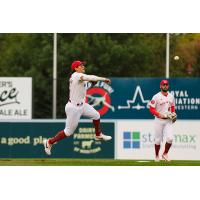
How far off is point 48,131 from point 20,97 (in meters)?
1.69

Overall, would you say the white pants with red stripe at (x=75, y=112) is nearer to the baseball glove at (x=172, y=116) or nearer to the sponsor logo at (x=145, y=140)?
the baseball glove at (x=172, y=116)

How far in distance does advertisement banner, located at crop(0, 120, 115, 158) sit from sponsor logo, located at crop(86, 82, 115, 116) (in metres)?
1.27

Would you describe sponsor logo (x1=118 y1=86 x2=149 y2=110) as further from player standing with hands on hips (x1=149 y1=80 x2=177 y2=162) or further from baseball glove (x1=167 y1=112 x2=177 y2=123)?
baseball glove (x1=167 y1=112 x2=177 y2=123)

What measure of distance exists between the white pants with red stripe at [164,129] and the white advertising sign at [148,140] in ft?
12.4

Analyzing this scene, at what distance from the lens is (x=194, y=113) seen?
110 feet

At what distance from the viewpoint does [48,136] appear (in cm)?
3262

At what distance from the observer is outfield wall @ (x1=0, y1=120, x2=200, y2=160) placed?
32.2 meters

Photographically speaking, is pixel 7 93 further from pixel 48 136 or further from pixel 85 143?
pixel 85 143

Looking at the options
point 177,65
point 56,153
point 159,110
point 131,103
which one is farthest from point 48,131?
point 177,65

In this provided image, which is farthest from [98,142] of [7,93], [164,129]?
[164,129]

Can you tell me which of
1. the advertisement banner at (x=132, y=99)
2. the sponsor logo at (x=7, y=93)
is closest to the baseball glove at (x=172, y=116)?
the advertisement banner at (x=132, y=99)

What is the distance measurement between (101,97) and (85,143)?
1.94 meters

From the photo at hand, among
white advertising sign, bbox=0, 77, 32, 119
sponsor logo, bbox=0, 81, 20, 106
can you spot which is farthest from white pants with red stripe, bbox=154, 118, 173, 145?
sponsor logo, bbox=0, 81, 20, 106

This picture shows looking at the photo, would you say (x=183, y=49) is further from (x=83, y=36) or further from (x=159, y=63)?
(x=83, y=36)
